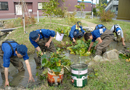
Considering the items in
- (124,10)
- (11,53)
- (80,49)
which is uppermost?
(124,10)

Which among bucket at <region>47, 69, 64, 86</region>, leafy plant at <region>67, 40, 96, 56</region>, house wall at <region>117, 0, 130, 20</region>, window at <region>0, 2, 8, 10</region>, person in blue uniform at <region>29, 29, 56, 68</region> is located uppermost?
window at <region>0, 2, 8, 10</region>

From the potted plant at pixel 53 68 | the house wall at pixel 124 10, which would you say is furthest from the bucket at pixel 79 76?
the house wall at pixel 124 10

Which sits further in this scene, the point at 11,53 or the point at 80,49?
the point at 80,49

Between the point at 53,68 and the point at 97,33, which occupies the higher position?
the point at 97,33

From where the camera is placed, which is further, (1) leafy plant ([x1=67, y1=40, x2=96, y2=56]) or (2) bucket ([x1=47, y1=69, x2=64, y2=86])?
(1) leafy plant ([x1=67, y1=40, x2=96, y2=56])

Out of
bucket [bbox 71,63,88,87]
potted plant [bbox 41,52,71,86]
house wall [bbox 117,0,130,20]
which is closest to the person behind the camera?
bucket [bbox 71,63,88,87]

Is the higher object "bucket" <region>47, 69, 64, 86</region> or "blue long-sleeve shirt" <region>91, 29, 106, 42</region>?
"blue long-sleeve shirt" <region>91, 29, 106, 42</region>

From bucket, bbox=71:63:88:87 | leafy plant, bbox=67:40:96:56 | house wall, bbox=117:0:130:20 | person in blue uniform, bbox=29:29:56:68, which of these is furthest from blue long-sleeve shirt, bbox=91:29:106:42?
house wall, bbox=117:0:130:20

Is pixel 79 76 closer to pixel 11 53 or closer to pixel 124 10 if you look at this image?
pixel 11 53

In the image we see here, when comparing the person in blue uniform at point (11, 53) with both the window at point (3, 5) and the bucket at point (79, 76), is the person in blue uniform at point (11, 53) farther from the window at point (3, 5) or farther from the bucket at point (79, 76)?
the window at point (3, 5)

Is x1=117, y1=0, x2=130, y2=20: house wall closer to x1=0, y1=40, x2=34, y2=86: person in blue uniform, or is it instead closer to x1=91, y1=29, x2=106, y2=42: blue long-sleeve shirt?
x1=91, y1=29, x2=106, y2=42: blue long-sleeve shirt

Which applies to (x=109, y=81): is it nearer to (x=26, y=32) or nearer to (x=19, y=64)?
(x=19, y=64)

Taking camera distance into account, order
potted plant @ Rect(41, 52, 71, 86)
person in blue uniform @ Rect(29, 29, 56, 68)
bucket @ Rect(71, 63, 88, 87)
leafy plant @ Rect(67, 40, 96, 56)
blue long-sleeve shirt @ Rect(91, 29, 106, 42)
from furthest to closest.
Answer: leafy plant @ Rect(67, 40, 96, 56) < blue long-sleeve shirt @ Rect(91, 29, 106, 42) < person in blue uniform @ Rect(29, 29, 56, 68) < potted plant @ Rect(41, 52, 71, 86) < bucket @ Rect(71, 63, 88, 87)

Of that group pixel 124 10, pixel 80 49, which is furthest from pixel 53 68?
pixel 124 10
